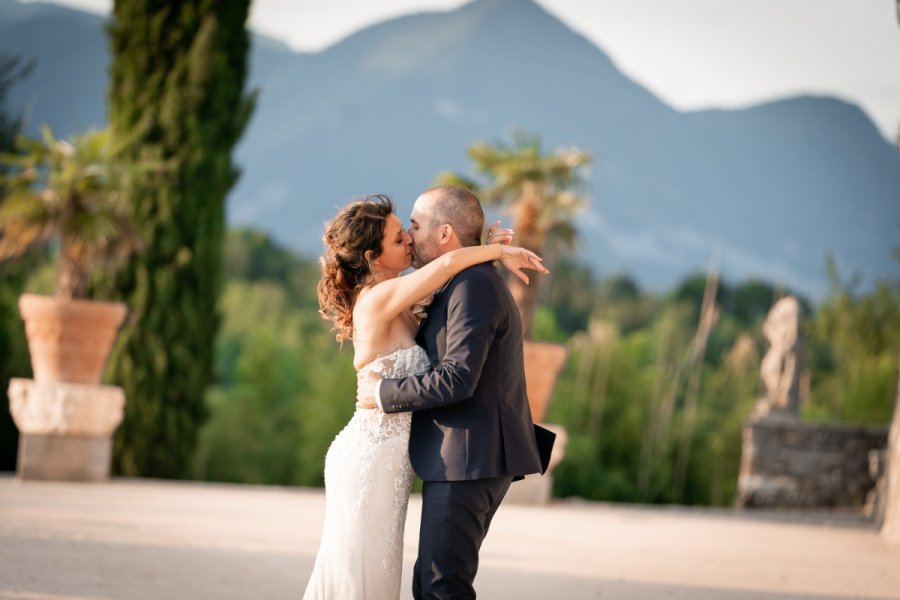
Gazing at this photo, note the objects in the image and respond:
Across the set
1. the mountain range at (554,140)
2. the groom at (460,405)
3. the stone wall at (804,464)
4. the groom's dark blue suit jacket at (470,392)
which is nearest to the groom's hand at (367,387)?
the groom at (460,405)

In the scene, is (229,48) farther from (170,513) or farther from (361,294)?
(361,294)

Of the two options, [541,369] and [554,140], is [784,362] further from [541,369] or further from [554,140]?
[554,140]

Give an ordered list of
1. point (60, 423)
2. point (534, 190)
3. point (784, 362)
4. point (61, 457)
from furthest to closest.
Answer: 1. point (784, 362)
2. point (534, 190)
3. point (61, 457)
4. point (60, 423)

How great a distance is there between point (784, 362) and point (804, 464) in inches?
47.8

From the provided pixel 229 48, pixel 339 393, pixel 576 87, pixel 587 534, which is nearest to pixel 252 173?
pixel 576 87

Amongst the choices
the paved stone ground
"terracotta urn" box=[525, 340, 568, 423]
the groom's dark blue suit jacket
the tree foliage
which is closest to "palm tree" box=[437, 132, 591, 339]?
"terracotta urn" box=[525, 340, 568, 423]

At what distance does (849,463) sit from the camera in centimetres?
1343

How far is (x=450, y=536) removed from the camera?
310cm

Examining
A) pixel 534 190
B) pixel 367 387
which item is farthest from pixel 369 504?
pixel 534 190

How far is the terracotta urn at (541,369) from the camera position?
33.6ft

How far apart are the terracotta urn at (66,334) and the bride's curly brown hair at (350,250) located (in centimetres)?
621

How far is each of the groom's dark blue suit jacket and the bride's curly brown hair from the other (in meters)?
0.25

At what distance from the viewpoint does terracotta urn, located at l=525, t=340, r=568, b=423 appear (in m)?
10.2

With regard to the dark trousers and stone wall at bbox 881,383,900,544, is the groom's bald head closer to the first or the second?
the dark trousers
